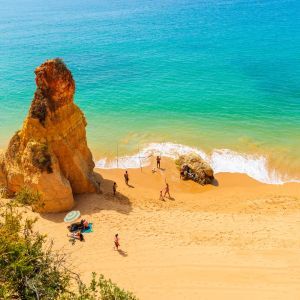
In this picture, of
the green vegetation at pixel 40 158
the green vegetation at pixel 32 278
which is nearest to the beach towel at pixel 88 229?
the green vegetation at pixel 40 158

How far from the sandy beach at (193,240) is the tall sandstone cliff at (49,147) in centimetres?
157

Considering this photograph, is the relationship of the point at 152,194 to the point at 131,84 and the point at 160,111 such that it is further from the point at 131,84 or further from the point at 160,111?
the point at 131,84

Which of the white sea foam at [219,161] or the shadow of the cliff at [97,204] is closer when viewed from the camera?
the shadow of the cliff at [97,204]

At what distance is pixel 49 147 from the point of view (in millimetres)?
20141

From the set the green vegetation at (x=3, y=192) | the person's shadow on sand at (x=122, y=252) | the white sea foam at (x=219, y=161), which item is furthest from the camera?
the white sea foam at (x=219, y=161)

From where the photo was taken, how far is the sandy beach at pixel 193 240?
1529 centimetres

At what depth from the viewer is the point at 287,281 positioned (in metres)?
15.3

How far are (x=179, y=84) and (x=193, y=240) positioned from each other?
29.4m

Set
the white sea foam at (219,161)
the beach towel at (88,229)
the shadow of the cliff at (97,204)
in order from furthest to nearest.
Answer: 1. the white sea foam at (219,161)
2. the shadow of the cliff at (97,204)
3. the beach towel at (88,229)

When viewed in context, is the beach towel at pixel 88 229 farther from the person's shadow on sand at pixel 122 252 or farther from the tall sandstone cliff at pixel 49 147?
the person's shadow on sand at pixel 122 252

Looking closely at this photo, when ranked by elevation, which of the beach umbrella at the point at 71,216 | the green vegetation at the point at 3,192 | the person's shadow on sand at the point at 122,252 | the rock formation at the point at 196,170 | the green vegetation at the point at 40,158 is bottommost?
the person's shadow on sand at the point at 122,252

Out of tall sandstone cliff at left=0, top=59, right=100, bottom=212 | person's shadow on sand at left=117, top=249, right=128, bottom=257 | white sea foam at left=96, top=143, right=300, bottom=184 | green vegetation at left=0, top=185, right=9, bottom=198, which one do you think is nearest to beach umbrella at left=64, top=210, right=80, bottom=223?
tall sandstone cliff at left=0, top=59, right=100, bottom=212

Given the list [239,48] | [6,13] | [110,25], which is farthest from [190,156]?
[6,13]

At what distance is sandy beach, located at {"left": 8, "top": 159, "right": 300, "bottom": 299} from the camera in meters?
15.3
